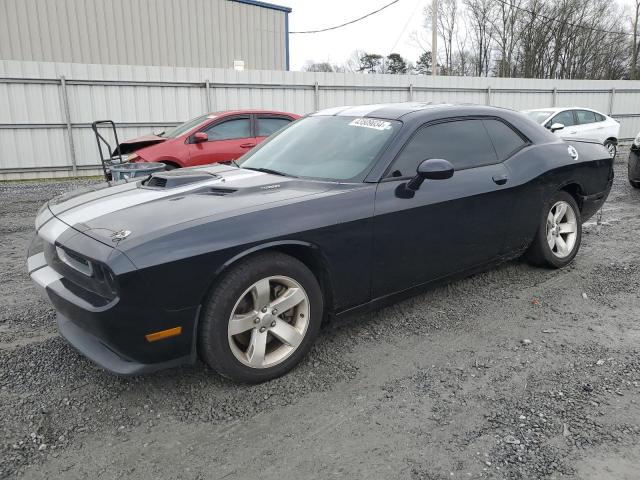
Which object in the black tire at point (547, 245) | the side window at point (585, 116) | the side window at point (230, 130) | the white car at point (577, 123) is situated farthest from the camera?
the side window at point (585, 116)

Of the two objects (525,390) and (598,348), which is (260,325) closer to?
(525,390)

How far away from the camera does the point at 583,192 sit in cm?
481

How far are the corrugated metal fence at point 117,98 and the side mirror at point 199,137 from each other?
4831 mm

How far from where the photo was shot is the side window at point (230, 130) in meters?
8.70

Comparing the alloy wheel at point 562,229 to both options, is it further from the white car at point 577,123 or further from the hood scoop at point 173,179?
the white car at point 577,123

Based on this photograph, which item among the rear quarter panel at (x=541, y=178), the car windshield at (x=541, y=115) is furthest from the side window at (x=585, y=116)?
the rear quarter panel at (x=541, y=178)

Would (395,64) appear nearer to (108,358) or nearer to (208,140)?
(208,140)

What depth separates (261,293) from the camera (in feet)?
9.01

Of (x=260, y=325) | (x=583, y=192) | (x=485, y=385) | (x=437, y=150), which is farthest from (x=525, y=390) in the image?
(x=583, y=192)

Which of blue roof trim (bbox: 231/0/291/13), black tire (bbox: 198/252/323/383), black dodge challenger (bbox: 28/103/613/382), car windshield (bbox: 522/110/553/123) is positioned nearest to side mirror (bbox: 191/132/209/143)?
black dodge challenger (bbox: 28/103/613/382)

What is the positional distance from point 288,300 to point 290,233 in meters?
0.38

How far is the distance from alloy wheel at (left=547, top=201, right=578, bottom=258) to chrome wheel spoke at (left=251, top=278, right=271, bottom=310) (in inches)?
115

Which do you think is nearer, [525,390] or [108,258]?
[108,258]

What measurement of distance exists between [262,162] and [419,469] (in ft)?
8.08
